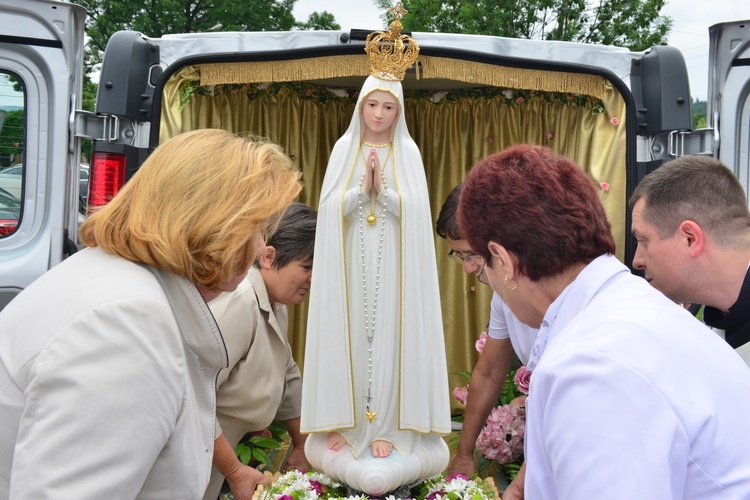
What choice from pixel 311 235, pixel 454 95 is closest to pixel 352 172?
pixel 311 235

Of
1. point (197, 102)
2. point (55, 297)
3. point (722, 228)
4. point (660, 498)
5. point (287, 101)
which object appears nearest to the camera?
point (660, 498)

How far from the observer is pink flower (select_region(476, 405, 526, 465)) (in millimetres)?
3576

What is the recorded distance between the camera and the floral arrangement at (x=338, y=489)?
123 inches

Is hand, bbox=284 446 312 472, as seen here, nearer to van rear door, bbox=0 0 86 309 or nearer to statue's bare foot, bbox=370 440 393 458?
statue's bare foot, bbox=370 440 393 458

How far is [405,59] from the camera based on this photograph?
3178mm

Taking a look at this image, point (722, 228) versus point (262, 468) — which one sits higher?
point (722, 228)

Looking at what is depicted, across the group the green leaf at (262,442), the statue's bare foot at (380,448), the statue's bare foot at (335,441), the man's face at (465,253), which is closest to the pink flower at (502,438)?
the statue's bare foot at (380,448)

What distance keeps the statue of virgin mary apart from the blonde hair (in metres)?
1.64

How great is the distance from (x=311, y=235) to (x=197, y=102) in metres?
1.75

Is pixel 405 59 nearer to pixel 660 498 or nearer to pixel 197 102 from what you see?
pixel 197 102

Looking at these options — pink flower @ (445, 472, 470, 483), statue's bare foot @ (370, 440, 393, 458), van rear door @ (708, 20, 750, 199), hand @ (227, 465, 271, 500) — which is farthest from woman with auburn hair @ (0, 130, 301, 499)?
van rear door @ (708, 20, 750, 199)

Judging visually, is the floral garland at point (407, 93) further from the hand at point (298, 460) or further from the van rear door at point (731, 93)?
the hand at point (298, 460)

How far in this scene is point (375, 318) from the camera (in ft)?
10.6

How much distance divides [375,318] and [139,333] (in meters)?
1.97
